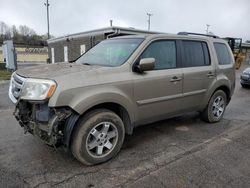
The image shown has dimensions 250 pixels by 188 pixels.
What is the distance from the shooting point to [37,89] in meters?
2.84

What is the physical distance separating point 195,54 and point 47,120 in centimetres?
307

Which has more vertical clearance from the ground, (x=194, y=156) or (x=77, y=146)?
(x=77, y=146)

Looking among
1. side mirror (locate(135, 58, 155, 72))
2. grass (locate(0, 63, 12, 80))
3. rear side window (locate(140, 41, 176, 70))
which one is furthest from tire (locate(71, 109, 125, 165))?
grass (locate(0, 63, 12, 80))

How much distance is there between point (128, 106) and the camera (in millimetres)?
3426

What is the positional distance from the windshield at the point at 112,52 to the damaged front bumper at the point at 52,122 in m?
1.12

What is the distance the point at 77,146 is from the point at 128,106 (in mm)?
945

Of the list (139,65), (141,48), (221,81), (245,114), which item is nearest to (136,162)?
(139,65)

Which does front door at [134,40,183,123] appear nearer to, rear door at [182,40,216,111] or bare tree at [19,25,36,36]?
rear door at [182,40,216,111]

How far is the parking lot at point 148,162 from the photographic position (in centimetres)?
285

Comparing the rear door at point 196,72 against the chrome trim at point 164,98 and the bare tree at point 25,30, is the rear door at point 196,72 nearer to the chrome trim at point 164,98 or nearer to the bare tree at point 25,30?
the chrome trim at point 164,98

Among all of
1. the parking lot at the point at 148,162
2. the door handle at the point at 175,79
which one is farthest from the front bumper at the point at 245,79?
the door handle at the point at 175,79

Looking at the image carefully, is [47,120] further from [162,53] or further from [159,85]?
[162,53]

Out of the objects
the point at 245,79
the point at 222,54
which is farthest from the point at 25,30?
the point at 222,54

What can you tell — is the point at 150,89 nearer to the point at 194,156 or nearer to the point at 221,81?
the point at 194,156
